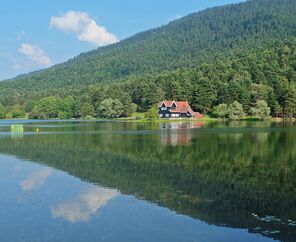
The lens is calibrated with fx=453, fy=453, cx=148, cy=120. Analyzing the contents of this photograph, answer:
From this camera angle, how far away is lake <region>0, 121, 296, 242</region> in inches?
702

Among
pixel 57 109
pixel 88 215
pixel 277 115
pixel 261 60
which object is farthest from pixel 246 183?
pixel 57 109

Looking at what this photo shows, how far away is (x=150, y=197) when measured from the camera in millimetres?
23844

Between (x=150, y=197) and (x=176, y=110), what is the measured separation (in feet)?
412

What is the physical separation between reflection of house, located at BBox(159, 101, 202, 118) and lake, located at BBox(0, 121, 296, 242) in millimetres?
104934

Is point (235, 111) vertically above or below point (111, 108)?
below

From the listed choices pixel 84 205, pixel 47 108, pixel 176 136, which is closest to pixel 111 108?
pixel 47 108

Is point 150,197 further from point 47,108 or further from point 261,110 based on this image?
point 47,108

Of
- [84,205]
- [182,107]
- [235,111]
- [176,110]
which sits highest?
[182,107]

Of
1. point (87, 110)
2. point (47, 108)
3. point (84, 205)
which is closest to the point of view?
point (84, 205)

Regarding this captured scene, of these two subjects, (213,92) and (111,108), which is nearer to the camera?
(213,92)

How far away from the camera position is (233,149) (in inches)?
1806

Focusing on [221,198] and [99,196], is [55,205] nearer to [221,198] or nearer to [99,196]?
[99,196]

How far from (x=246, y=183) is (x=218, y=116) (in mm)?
115417

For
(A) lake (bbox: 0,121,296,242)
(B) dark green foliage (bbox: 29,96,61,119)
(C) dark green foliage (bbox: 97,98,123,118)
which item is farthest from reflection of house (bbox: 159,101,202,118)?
(A) lake (bbox: 0,121,296,242)
